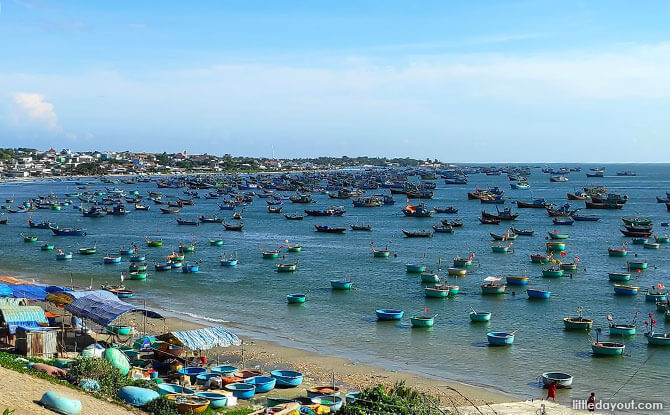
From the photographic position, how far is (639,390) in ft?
84.3

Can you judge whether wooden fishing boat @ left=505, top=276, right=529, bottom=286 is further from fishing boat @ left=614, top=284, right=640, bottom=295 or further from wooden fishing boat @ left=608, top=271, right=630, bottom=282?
wooden fishing boat @ left=608, top=271, right=630, bottom=282

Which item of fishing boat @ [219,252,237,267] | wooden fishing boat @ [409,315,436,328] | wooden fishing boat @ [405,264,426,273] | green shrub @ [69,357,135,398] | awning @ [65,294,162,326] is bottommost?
fishing boat @ [219,252,237,267]

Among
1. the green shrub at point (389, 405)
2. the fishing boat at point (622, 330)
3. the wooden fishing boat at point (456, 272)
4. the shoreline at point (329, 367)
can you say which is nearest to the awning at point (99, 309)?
the shoreline at point (329, 367)

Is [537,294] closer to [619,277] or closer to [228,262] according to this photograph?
[619,277]

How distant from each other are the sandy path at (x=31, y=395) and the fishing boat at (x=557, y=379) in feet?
47.9

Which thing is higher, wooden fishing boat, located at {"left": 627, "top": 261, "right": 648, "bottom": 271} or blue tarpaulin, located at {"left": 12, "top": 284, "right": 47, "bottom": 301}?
blue tarpaulin, located at {"left": 12, "top": 284, "right": 47, "bottom": 301}

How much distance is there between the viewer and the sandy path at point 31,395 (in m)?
16.9

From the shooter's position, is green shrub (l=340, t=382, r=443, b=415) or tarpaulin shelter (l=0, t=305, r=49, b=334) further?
tarpaulin shelter (l=0, t=305, r=49, b=334)

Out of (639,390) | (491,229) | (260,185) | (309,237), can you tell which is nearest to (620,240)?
(491,229)

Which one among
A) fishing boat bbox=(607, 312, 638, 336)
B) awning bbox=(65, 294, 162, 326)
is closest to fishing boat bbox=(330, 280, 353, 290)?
fishing boat bbox=(607, 312, 638, 336)

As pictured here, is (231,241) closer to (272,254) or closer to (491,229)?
(272,254)

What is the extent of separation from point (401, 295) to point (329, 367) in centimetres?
1565

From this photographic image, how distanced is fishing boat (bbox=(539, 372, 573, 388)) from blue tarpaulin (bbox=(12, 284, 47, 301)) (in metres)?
22.2

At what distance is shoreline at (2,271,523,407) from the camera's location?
2467 centimetres
